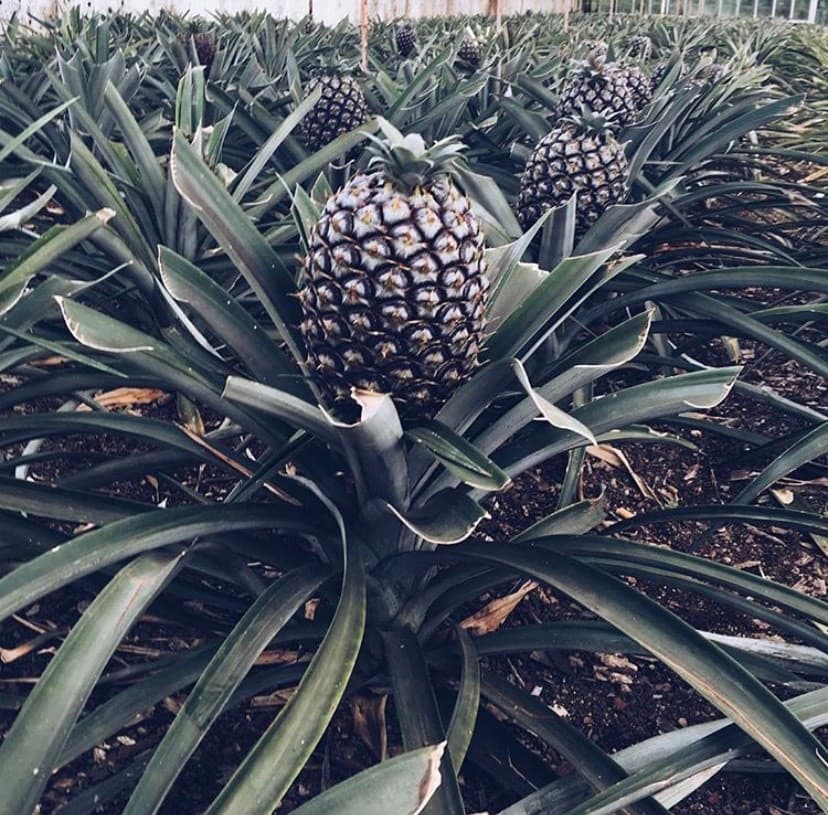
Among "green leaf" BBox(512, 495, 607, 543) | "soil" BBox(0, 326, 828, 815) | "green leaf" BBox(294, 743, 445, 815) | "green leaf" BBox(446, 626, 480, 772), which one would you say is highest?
"green leaf" BBox(294, 743, 445, 815)

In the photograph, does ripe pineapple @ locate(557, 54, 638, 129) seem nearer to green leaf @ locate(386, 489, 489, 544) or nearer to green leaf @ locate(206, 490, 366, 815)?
green leaf @ locate(386, 489, 489, 544)

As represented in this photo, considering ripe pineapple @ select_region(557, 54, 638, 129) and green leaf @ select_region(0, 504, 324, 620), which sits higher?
ripe pineapple @ select_region(557, 54, 638, 129)

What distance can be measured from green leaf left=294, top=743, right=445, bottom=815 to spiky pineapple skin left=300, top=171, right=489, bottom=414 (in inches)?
13.9

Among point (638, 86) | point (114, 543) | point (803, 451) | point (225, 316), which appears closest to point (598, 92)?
point (638, 86)

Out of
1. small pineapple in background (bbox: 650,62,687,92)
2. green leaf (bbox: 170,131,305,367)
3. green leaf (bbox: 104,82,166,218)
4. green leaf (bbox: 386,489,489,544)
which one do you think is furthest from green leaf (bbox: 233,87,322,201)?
small pineapple in background (bbox: 650,62,687,92)

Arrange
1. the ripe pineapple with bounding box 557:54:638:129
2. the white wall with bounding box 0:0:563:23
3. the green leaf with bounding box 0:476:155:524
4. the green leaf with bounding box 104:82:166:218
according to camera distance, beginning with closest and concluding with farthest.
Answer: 1. the green leaf with bounding box 0:476:155:524
2. the green leaf with bounding box 104:82:166:218
3. the ripe pineapple with bounding box 557:54:638:129
4. the white wall with bounding box 0:0:563:23

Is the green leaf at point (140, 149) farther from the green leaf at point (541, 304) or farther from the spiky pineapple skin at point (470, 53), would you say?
the spiky pineapple skin at point (470, 53)

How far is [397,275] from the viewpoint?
2.45 feet

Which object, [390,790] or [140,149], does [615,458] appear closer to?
[140,149]

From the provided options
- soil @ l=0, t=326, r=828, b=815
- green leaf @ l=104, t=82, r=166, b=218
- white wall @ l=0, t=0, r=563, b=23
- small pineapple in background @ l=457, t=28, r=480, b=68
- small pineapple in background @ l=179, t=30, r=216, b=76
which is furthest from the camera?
white wall @ l=0, t=0, r=563, b=23

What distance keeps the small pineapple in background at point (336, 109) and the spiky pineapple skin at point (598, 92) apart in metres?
0.44

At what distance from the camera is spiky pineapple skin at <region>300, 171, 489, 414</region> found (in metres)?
0.75

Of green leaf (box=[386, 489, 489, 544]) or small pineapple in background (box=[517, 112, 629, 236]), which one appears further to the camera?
small pineapple in background (box=[517, 112, 629, 236])

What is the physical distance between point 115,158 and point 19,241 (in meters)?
0.23
